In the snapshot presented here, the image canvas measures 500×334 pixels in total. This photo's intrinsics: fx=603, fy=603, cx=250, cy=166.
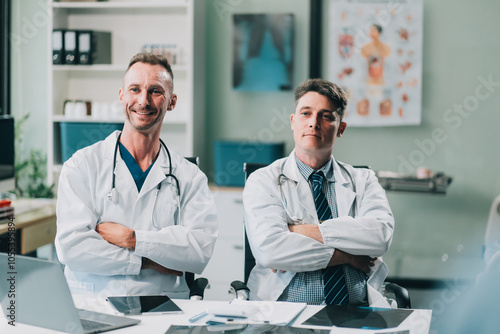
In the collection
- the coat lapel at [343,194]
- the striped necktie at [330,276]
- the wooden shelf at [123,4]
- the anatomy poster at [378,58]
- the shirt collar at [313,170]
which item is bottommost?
the striped necktie at [330,276]

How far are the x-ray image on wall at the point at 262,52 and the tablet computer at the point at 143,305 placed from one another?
8.32 feet

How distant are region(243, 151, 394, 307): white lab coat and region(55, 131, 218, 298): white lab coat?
197 mm

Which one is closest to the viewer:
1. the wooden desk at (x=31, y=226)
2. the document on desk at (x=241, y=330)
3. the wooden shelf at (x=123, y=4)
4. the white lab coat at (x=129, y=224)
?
the document on desk at (x=241, y=330)

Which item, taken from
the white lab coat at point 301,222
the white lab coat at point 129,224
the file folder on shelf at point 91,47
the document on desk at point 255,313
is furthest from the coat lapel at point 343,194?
the file folder on shelf at point 91,47

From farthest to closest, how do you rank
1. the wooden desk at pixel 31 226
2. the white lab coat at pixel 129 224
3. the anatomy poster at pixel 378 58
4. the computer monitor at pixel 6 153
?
the anatomy poster at pixel 378 58, the computer monitor at pixel 6 153, the wooden desk at pixel 31 226, the white lab coat at pixel 129 224

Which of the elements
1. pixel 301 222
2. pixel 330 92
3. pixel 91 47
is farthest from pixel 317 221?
pixel 91 47

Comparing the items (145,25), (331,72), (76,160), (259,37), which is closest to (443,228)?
(331,72)

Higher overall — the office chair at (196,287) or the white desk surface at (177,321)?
the white desk surface at (177,321)

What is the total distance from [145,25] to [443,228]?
2.46 m

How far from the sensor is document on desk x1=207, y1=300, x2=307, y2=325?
161 cm

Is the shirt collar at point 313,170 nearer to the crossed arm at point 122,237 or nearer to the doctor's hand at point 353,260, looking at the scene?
the doctor's hand at point 353,260

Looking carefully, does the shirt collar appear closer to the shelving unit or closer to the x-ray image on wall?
the shelving unit

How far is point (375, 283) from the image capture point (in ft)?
7.25

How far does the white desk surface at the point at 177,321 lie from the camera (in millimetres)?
1542
